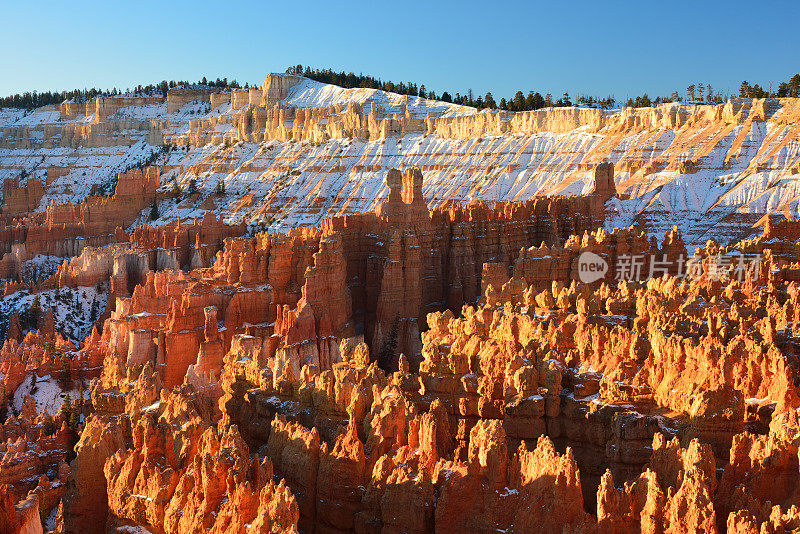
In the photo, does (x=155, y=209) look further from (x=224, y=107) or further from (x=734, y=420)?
(x=734, y=420)

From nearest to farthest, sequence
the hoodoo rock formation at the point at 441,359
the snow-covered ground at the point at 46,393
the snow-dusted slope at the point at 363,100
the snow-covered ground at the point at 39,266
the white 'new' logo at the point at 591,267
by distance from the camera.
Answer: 1. the hoodoo rock formation at the point at 441,359
2. the snow-covered ground at the point at 46,393
3. the white 'new' logo at the point at 591,267
4. the snow-covered ground at the point at 39,266
5. the snow-dusted slope at the point at 363,100

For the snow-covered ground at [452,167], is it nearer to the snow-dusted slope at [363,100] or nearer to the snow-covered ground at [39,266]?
the snow-dusted slope at [363,100]

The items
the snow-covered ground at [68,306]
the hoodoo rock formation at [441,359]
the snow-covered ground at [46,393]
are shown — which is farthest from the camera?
the snow-covered ground at [68,306]

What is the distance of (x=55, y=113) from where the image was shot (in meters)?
139

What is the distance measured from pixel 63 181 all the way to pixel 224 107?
2718 centimetres

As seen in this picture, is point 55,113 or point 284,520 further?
point 55,113

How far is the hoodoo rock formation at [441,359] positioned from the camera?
13.8m

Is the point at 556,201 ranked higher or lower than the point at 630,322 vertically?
higher

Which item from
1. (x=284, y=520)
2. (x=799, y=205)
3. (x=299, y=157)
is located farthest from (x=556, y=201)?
(x=299, y=157)

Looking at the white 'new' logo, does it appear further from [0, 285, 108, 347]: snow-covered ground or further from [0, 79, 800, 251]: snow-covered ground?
[0, 285, 108, 347]: snow-covered ground

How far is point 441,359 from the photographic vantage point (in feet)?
68.0

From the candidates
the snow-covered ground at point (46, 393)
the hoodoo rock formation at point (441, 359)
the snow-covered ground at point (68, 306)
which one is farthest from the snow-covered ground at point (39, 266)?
the snow-covered ground at point (46, 393)

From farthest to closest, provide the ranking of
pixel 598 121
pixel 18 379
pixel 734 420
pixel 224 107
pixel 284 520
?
pixel 224 107
pixel 598 121
pixel 18 379
pixel 734 420
pixel 284 520

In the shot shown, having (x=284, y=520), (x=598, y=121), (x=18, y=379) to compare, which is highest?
(x=598, y=121)
